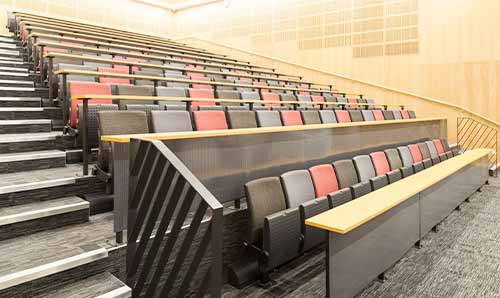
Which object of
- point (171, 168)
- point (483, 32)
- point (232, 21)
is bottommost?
point (171, 168)

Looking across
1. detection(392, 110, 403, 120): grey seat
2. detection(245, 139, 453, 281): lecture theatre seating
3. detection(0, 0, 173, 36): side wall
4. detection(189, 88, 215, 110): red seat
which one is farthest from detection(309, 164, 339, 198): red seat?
detection(0, 0, 173, 36): side wall

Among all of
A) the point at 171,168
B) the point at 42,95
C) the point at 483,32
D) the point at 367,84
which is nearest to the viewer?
the point at 171,168

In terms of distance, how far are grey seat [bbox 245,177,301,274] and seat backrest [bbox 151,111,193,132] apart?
0.64 feet

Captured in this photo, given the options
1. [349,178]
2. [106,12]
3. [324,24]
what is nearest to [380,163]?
[349,178]

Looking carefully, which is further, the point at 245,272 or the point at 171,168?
the point at 245,272

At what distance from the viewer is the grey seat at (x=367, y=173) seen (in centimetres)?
69

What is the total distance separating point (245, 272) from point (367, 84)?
1.57 m

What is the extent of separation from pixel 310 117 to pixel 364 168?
26 cm

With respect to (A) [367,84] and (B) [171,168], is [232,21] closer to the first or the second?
(A) [367,84]

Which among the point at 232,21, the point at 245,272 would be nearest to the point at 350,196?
the point at 245,272

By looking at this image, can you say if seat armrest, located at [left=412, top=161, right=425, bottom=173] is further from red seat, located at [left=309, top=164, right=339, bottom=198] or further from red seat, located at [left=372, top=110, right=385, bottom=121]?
red seat, located at [left=372, top=110, right=385, bottom=121]

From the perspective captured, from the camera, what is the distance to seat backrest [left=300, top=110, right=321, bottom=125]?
0.96 metres

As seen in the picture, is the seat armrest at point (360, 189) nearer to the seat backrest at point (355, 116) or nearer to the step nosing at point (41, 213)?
the step nosing at point (41, 213)

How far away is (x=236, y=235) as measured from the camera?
56 cm
